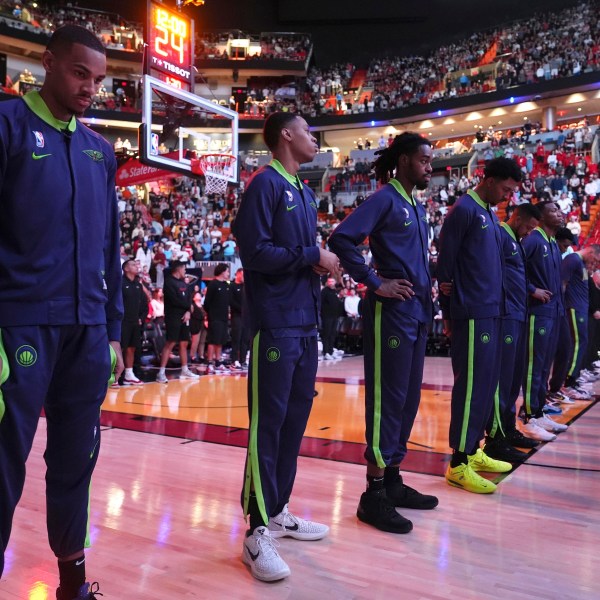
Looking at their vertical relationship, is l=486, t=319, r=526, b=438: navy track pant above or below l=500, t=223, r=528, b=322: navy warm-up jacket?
below

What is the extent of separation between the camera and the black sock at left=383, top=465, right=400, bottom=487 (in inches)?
125

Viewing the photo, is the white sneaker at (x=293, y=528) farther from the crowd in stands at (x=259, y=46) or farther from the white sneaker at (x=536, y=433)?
the crowd in stands at (x=259, y=46)

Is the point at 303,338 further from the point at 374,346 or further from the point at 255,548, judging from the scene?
the point at 255,548

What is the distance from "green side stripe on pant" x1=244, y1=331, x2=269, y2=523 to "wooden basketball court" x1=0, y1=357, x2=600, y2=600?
0.25m

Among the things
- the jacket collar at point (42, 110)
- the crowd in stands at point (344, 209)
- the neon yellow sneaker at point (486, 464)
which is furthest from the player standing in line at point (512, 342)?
the crowd in stands at point (344, 209)

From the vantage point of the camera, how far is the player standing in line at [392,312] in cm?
297

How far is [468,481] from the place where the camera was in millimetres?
3414

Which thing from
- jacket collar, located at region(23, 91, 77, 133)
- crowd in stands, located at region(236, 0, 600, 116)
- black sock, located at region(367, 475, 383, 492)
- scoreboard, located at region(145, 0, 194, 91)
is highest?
crowd in stands, located at region(236, 0, 600, 116)

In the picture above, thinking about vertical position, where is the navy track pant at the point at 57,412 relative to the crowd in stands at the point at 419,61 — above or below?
below

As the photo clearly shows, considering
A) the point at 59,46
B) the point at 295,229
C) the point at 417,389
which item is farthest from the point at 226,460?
the point at 59,46

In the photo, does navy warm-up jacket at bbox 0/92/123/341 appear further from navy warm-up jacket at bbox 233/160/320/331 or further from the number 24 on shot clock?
the number 24 on shot clock

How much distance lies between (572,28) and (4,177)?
106 feet

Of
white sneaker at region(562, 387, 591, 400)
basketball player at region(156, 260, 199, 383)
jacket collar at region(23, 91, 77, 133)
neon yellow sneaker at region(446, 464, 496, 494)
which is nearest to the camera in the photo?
jacket collar at region(23, 91, 77, 133)

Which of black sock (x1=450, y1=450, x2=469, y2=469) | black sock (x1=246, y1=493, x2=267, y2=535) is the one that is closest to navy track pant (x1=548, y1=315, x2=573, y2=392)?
black sock (x1=450, y1=450, x2=469, y2=469)
